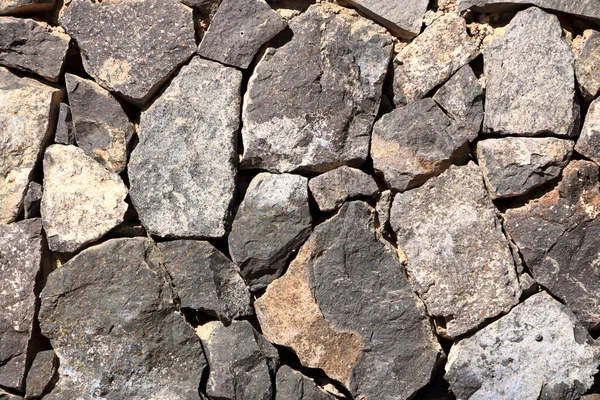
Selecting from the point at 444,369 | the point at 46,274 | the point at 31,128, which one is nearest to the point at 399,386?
the point at 444,369

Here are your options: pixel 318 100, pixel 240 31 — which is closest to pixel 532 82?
pixel 318 100

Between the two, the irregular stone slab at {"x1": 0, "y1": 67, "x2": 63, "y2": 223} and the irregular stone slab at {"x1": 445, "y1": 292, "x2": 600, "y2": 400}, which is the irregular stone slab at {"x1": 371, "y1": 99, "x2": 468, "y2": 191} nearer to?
the irregular stone slab at {"x1": 445, "y1": 292, "x2": 600, "y2": 400}

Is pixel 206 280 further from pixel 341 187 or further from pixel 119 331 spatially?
pixel 341 187

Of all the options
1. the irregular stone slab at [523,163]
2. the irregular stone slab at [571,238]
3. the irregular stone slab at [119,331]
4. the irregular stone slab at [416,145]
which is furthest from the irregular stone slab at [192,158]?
the irregular stone slab at [571,238]

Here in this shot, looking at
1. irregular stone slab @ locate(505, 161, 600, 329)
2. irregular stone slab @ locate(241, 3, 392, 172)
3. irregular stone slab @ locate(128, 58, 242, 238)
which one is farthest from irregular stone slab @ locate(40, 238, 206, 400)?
irregular stone slab @ locate(505, 161, 600, 329)

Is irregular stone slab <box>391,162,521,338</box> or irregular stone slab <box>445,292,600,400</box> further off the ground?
irregular stone slab <box>391,162,521,338</box>
